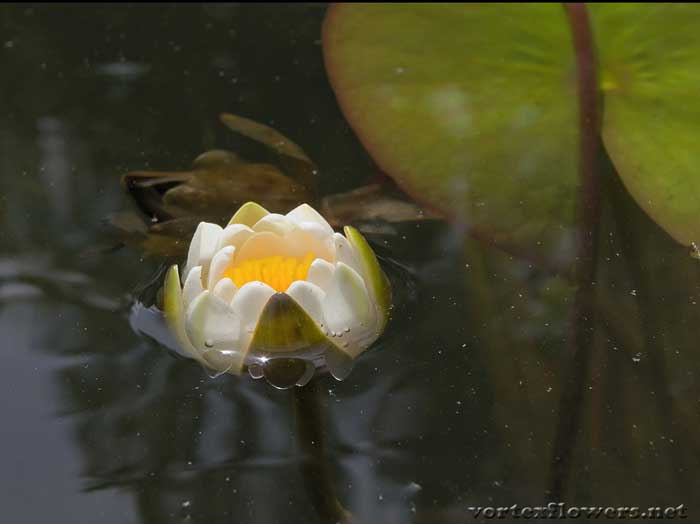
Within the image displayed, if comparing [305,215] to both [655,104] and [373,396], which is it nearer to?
[373,396]

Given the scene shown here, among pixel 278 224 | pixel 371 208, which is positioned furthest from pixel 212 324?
pixel 371 208

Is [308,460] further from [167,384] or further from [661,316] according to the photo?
[661,316]

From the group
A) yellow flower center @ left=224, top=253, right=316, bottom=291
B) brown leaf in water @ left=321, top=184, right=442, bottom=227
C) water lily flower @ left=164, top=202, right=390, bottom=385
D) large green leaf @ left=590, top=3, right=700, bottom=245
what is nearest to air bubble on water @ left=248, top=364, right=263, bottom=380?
water lily flower @ left=164, top=202, right=390, bottom=385

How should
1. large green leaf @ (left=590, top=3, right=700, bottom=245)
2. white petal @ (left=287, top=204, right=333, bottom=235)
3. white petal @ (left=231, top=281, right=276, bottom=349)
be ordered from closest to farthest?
white petal @ (left=231, top=281, right=276, bottom=349) → white petal @ (left=287, top=204, right=333, bottom=235) → large green leaf @ (left=590, top=3, right=700, bottom=245)

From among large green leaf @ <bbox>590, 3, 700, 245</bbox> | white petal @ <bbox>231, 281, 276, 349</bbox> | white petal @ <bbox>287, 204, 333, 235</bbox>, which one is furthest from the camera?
large green leaf @ <bbox>590, 3, 700, 245</bbox>

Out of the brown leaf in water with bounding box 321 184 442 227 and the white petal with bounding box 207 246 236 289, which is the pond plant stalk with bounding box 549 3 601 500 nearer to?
the brown leaf in water with bounding box 321 184 442 227

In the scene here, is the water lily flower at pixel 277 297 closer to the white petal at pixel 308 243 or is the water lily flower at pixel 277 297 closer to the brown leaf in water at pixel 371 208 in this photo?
the white petal at pixel 308 243

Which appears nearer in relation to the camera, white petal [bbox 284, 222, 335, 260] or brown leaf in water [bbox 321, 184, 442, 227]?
white petal [bbox 284, 222, 335, 260]
